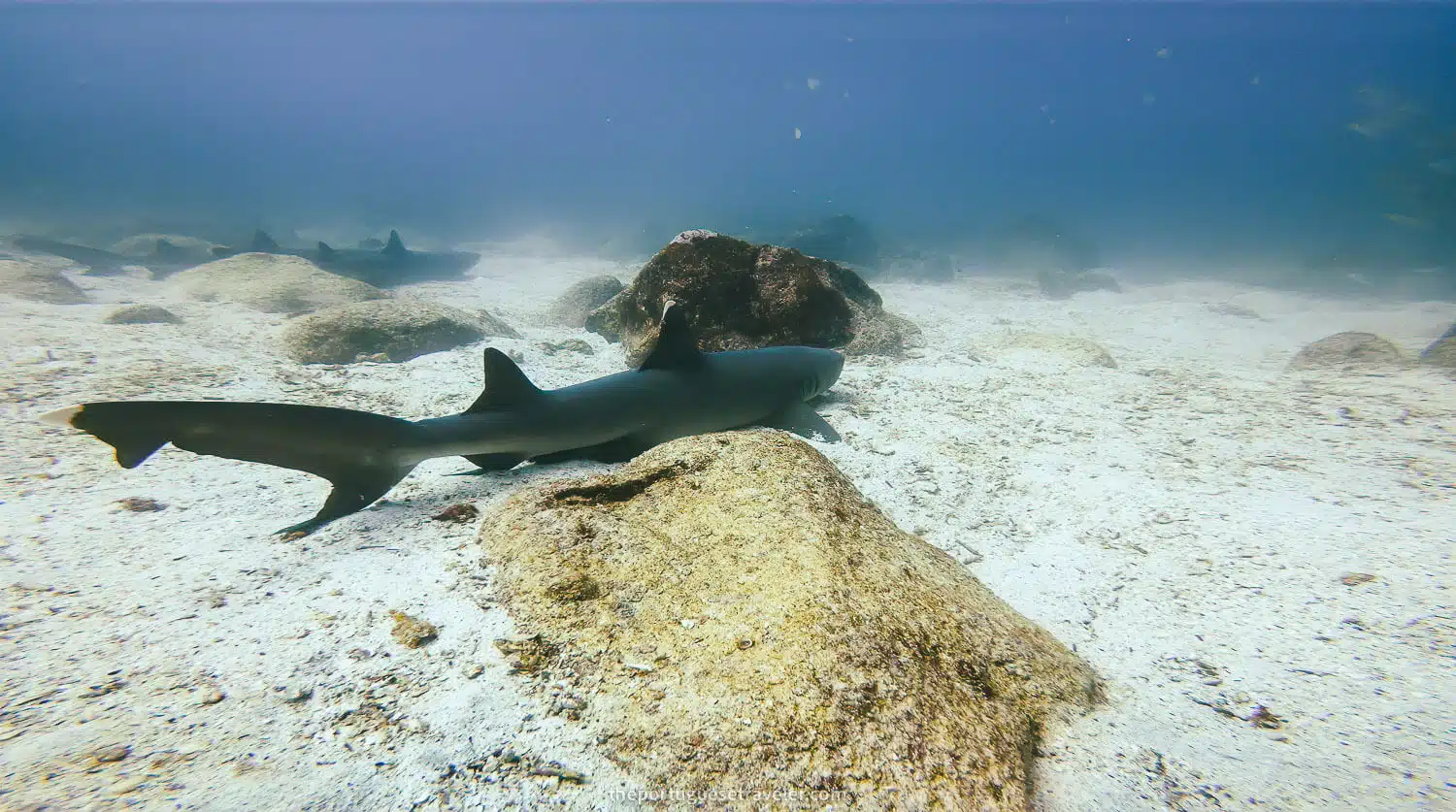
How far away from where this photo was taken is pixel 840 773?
3.98 feet

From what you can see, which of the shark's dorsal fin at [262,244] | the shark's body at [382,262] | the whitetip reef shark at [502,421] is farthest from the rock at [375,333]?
the shark's dorsal fin at [262,244]

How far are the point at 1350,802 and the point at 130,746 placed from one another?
3107 millimetres

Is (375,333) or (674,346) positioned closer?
(674,346)

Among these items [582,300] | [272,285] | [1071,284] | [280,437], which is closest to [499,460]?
Result: [280,437]

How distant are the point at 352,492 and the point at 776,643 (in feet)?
7.60

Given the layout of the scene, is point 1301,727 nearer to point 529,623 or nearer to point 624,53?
point 529,623

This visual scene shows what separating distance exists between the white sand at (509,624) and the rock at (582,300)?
564 centimetres

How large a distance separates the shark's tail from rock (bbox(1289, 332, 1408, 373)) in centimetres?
1074

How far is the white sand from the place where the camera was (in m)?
1.30

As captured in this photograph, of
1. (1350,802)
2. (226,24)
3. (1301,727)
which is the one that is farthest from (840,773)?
(226,24)

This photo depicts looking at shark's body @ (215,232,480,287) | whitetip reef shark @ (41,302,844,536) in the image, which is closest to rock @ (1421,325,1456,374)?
whitetip reef shark @ (41,302,844,536)

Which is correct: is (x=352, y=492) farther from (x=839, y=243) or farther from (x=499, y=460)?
(x=839, y=243)

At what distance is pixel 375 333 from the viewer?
6445mm

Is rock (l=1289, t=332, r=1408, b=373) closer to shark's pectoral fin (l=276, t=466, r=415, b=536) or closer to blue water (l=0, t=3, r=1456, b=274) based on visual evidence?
shark's pectoral fin (l=276, t=466, r=415, b=536)
